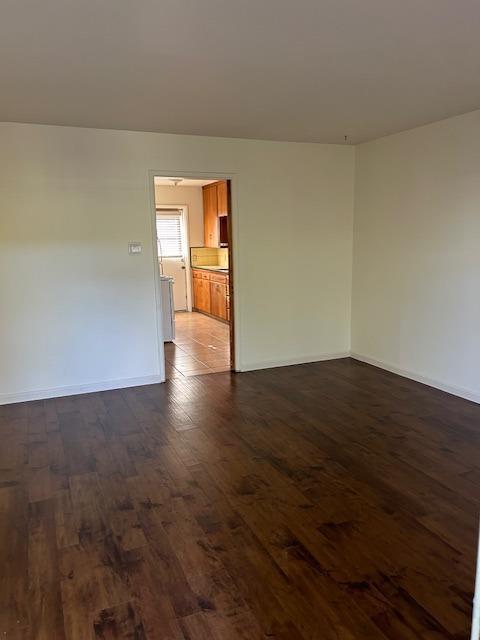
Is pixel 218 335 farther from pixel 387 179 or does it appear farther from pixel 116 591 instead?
pixel 116 591

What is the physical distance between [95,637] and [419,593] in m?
1.32

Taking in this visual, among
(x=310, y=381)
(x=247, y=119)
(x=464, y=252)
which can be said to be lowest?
(x=310, y=381)

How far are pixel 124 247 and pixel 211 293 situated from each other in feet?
13.1

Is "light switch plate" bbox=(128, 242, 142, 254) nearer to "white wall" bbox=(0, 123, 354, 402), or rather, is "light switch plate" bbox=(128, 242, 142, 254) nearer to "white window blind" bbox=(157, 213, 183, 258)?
"white wall" bbox=(0, 123, 354, 402)

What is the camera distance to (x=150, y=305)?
479 cm

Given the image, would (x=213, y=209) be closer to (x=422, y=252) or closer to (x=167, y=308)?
(x=167, y=308)

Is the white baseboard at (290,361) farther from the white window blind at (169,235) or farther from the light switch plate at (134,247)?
the white window blind at (169,235)

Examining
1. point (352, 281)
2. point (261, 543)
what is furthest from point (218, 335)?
point (261, 543)

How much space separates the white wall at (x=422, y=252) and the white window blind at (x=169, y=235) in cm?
465

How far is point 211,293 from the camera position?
335 inches

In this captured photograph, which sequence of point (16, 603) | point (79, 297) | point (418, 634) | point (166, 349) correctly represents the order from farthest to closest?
point (166, 349), point (79, 297), point (16, 603), point (418, 634)

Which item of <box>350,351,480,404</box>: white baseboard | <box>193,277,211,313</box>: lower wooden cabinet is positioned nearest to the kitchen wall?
<box>193,277,211,313</box>: lower wooden cabinet

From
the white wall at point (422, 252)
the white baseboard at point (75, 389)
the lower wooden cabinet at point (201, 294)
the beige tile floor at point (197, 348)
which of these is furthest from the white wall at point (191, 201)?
the white baseboard at point (75, 389)

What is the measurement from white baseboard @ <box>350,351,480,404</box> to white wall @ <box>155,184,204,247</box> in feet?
15.5
